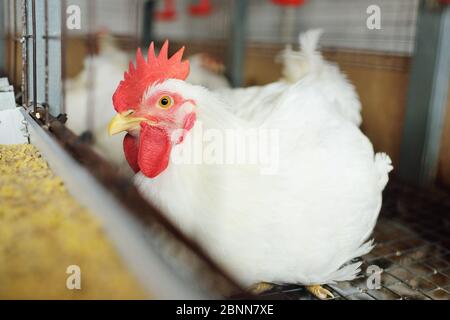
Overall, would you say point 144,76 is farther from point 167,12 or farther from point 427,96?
point 167,12

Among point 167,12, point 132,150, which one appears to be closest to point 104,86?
point 132,150

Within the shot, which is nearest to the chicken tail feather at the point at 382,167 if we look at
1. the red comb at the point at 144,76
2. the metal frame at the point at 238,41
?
the red comb at the point at 144,76

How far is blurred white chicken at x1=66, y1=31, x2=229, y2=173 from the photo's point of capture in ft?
7.75

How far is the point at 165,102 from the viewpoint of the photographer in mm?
1345

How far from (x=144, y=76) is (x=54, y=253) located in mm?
677

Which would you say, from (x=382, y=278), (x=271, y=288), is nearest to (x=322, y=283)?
(x=271, y=288)

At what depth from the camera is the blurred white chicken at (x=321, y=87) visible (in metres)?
2.10

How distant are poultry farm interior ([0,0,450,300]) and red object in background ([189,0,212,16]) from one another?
174cm

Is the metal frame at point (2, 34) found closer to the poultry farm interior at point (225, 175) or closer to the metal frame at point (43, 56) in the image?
the poultry farm interior at point (225, 175)

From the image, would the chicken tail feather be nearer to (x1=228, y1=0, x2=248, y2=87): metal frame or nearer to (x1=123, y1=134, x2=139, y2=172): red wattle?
(x1=123, y1=134, x2=139, y2=172): red wattle

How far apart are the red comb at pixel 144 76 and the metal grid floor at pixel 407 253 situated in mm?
682

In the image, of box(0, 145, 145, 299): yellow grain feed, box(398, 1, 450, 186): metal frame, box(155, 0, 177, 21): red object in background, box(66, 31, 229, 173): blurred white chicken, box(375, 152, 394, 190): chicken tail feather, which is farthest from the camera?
box(155, 0, 177, 21): red object in background

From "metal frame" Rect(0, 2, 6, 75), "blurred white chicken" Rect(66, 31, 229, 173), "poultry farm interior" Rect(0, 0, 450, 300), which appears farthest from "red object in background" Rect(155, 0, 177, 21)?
Result: "metal frame" Rect(0, 2, 6, 75)

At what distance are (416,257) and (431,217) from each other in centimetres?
50
